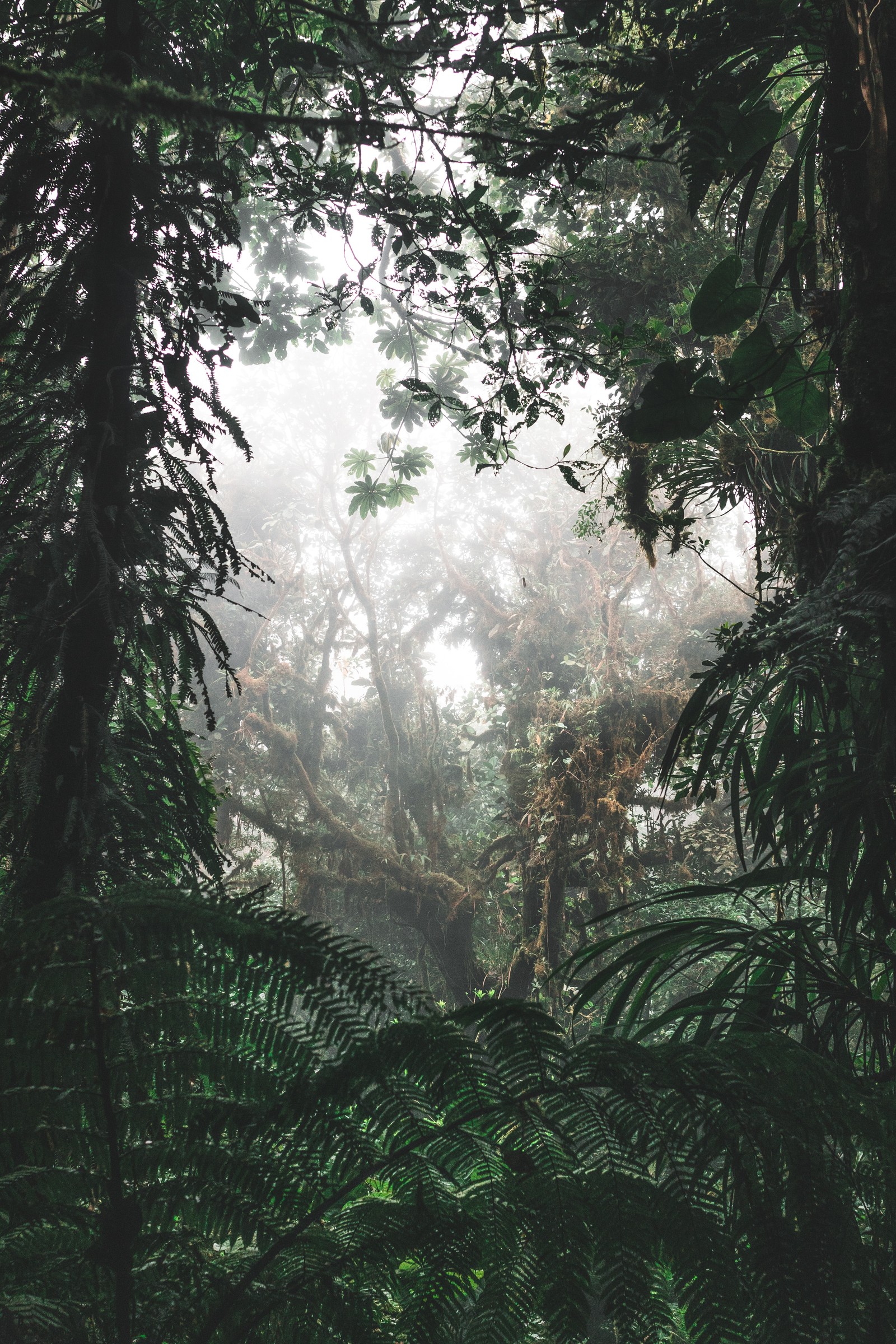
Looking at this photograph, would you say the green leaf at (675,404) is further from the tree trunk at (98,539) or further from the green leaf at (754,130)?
the tree trunk at (98,539)

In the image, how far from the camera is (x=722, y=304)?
1566mm

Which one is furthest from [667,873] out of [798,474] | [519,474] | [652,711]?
[519,474]

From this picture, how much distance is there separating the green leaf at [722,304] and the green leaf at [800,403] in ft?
0.47

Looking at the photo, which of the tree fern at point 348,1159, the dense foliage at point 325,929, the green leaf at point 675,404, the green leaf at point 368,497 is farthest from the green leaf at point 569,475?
the green leaf at point 368,497

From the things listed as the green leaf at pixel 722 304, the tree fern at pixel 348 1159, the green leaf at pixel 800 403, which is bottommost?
the tree fern at pixel 348 1159

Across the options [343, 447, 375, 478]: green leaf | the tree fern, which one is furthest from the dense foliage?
[343, 447, 375, 478]: green leaf

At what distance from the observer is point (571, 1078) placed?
0.78 metres

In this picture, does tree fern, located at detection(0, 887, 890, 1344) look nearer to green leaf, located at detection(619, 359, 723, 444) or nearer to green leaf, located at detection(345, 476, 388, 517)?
green leaf, located at detection(619, 359, 723, 444)

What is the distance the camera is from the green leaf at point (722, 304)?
5.08 feet

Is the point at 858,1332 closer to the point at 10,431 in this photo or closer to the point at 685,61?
the point at 10,431

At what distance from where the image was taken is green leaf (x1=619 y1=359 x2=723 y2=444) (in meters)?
1.54

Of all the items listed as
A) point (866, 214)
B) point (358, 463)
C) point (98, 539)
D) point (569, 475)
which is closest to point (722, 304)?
point (866, 214)

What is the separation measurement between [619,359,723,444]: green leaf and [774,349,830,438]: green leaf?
5.1 inches

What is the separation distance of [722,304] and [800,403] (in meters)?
0.25
